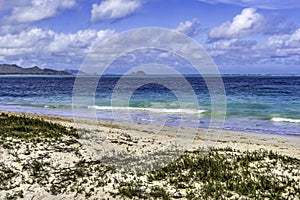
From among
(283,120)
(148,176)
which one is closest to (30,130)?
(148,176)

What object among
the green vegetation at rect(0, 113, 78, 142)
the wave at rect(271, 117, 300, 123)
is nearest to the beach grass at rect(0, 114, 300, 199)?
the green vegetation at rect(0, 113, 78, 142)

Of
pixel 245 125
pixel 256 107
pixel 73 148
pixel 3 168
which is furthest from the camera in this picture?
pixel 256 107

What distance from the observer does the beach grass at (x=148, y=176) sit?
10227 mm

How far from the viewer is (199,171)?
1162 centimetres

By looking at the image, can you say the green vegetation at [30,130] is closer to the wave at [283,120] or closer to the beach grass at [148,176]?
the beach grass at [148,176]

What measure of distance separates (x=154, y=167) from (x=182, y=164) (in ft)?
2.76

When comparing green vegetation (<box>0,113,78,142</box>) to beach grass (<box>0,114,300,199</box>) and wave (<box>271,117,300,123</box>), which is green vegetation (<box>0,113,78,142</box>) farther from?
wave (<box>271,117,300,123</box>)

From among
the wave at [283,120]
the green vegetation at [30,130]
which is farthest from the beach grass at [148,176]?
the wave at [283,120]

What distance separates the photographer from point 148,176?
1136 centimetres

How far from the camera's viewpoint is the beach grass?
1023cm

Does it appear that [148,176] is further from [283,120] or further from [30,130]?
[283,120]

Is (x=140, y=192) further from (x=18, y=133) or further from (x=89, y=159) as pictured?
(x=18, y=133)

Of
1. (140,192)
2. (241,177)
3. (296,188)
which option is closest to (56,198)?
(140,192)

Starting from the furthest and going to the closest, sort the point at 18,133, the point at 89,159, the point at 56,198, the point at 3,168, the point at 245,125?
the point at 245,125, the point at 18,133, the point at 89,159, the point at 3,168, the point at 56,198
